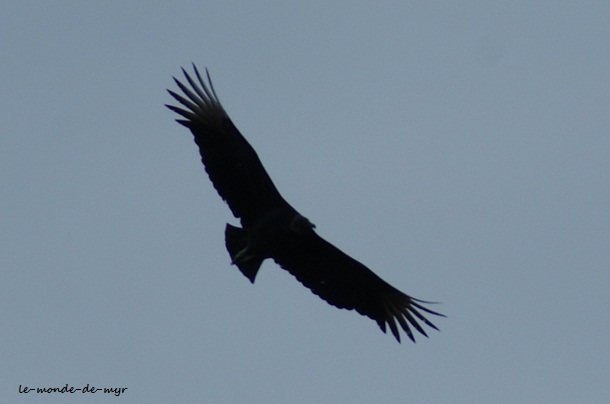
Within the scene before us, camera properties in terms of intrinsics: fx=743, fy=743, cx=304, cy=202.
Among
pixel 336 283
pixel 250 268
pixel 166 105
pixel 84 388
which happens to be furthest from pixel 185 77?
pixel 84 388

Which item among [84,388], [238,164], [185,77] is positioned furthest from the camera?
[185,77]

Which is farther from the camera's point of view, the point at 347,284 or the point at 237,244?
the point at 347,284

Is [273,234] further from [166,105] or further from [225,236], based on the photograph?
[166,105]

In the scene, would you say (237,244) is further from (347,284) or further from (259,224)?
(347,284)

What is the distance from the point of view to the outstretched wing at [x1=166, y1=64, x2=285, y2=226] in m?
7.23

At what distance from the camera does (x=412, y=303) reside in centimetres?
811

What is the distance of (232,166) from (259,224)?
2.06 feet

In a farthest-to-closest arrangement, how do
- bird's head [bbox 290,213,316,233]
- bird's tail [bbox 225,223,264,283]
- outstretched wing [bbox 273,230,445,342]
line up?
outstretched wing [bbox 273,230,445,342] → bird's tail [bbox 225,223,264,283] → bird's head [bbox 290,213,316,233]

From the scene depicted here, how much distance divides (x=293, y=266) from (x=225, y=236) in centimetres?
90

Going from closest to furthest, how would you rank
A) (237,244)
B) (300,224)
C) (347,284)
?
(300,224)
(237,244)
(347,284)

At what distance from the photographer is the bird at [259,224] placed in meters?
7.25

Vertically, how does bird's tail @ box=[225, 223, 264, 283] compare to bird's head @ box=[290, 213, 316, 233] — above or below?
below

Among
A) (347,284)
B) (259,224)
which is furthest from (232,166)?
(347,284)

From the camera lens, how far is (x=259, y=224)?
727cm
